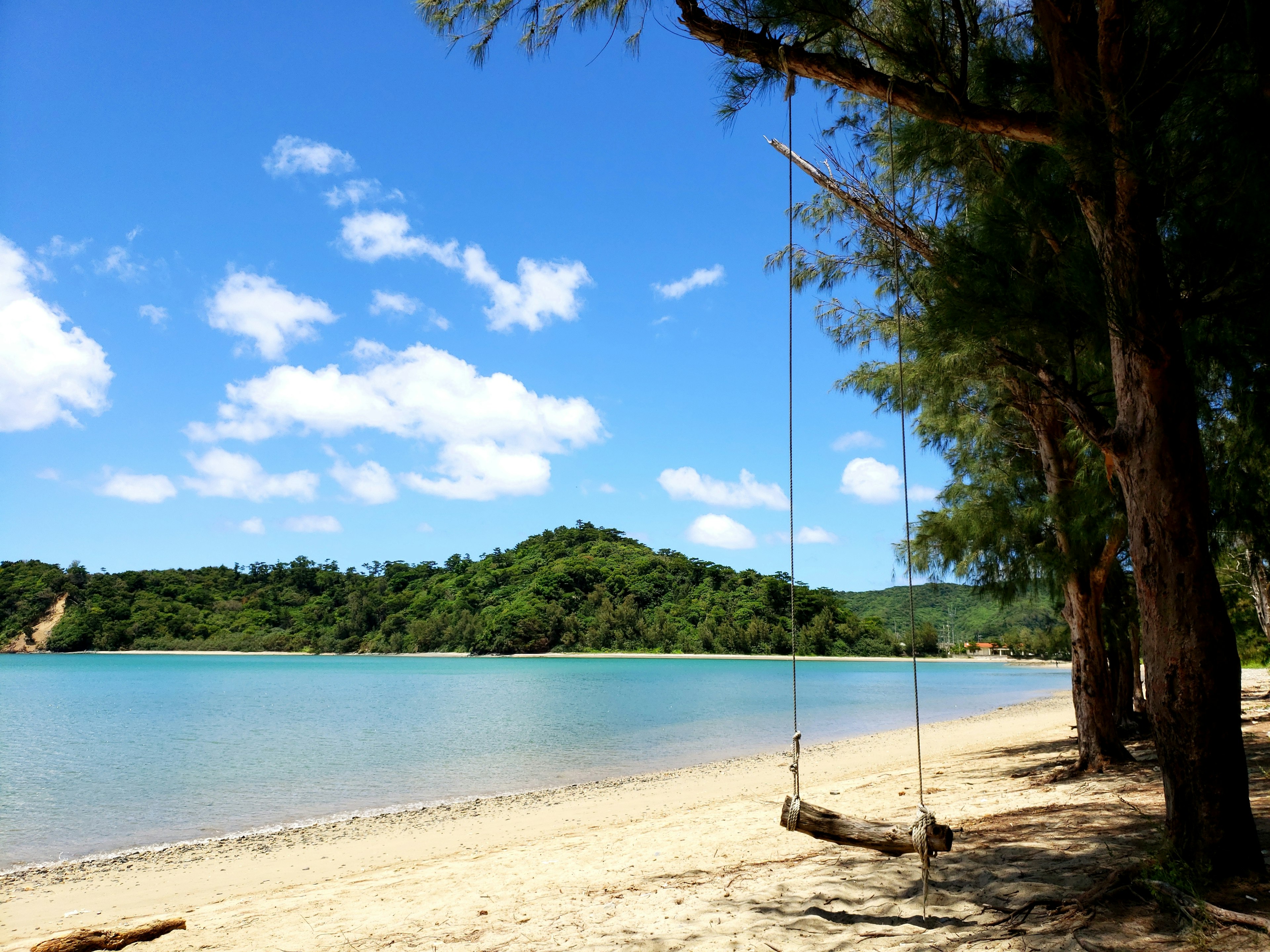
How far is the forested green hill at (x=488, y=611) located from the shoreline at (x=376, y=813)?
59571 millimetres

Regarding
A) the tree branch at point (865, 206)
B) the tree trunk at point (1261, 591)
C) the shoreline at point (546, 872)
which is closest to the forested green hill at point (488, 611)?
the tree trunk at point (1261, 591)

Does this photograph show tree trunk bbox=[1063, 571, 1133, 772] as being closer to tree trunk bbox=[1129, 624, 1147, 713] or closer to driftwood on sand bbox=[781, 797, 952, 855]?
tree trunk bbox=[1129, 624, 1147, 713]

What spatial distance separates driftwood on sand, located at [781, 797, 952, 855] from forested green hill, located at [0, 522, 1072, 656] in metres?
72.0

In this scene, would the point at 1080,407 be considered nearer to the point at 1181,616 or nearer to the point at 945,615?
the point at 1181,616

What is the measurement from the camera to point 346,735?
68.9 feet

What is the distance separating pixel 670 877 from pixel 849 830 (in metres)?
1.76

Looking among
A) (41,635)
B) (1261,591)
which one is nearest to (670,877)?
(1261,591)

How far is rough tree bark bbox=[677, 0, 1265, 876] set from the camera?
333cm

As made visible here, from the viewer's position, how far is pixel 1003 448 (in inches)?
366

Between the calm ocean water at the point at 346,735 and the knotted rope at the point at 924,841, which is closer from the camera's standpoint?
the knotted rope at the point at 924,841

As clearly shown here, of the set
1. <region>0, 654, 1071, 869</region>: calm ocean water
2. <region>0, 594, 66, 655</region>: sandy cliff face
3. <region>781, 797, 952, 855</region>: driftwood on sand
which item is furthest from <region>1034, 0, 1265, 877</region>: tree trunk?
<region>0, 594, 66, 655</region>: sandy cliff face

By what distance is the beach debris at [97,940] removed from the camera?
476 cm

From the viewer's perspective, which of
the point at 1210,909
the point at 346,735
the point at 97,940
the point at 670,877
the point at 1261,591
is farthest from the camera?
the point at 346,735

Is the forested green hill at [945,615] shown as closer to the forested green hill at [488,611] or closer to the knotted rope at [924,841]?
the forested green hill at [488,611]
